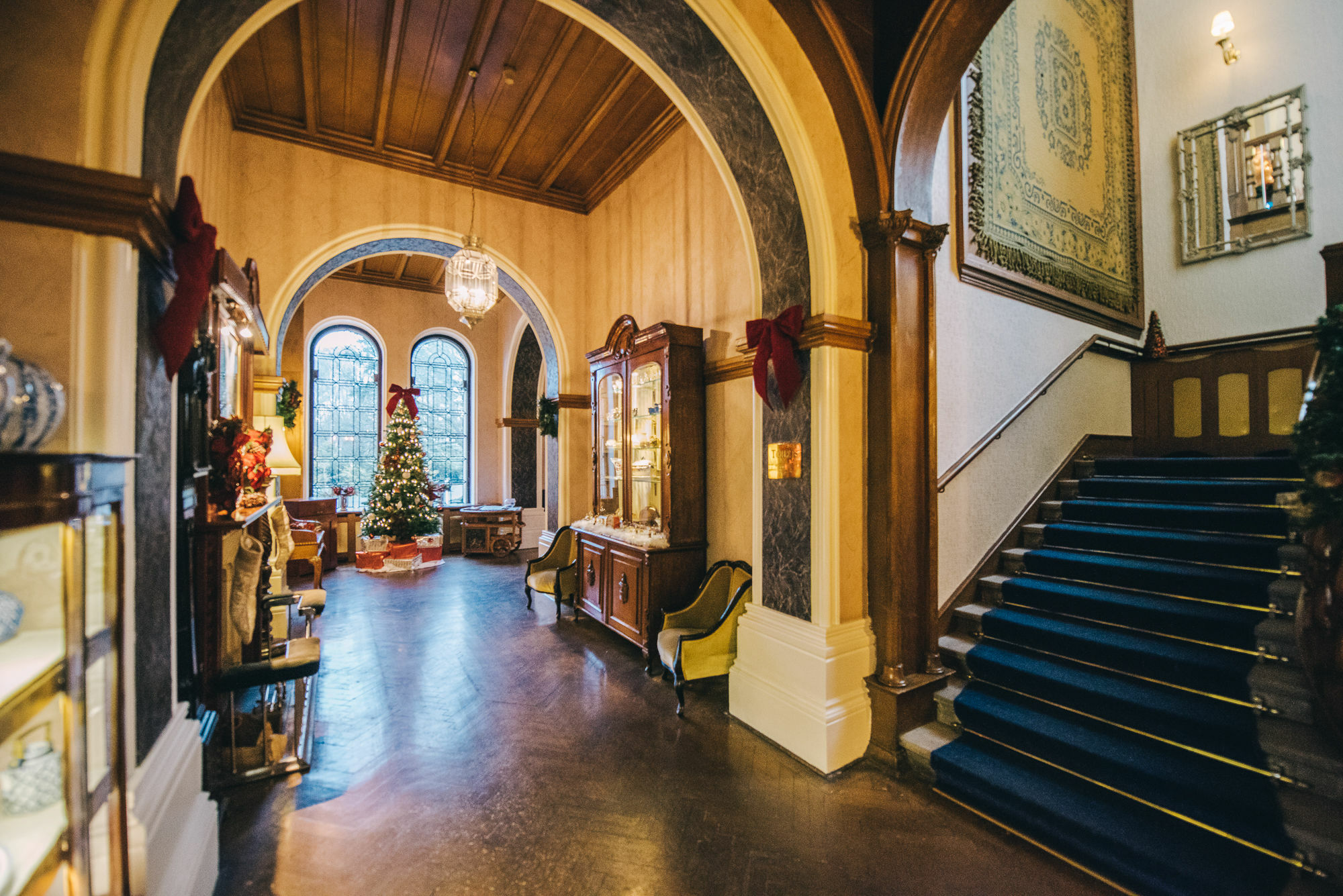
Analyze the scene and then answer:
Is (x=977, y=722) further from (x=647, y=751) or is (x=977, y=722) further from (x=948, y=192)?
(x=948, y=192)

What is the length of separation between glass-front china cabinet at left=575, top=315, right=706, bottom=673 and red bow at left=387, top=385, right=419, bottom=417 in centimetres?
559

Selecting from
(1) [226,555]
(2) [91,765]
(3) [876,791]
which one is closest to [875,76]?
(3) [876,791]

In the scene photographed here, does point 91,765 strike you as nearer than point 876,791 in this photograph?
Yes

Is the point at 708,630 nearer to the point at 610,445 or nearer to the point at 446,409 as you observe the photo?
the point at 610,445

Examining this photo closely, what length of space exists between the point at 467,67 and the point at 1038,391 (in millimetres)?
5458

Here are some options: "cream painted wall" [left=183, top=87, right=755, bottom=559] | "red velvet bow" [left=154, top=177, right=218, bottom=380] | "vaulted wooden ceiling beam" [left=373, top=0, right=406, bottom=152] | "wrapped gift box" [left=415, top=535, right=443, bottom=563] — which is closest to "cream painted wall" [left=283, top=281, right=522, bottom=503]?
"wrapped gift box" [left=415, top=535, right=443, bottom=563]

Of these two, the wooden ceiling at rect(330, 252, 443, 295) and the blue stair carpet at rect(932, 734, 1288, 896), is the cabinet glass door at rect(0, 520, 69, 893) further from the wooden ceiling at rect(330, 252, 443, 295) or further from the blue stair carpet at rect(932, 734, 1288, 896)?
the wooden ceiling at rect(330, 252, 443, 295)

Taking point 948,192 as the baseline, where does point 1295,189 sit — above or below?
above

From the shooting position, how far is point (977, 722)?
3.07 metres

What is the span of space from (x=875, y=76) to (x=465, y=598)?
21.5ft

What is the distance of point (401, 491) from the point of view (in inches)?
350

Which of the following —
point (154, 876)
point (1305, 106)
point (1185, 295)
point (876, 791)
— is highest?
point (1305, 106)

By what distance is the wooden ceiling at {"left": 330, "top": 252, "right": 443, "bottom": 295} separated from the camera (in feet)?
30.2

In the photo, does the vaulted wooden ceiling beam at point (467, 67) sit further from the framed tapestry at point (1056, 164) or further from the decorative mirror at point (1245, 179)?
the decorative mirror at point (1245, 179)
